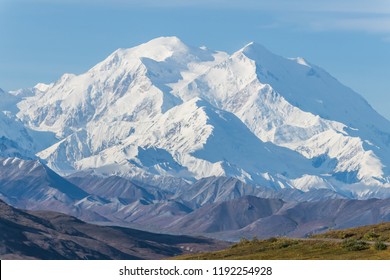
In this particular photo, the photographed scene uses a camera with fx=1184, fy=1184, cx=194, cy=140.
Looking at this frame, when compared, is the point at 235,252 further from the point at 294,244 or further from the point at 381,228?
the point at 381,228
